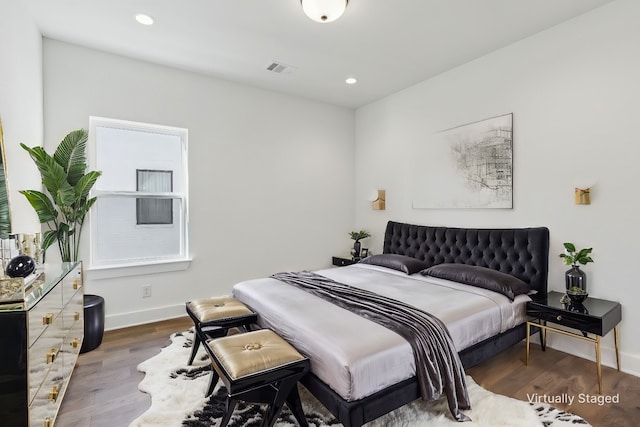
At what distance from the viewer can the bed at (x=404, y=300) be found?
170cm

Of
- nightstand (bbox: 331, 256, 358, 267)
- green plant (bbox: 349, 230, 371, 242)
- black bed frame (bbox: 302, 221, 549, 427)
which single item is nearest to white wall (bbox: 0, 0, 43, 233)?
black bed frame (bbox: 302, 221, 549, 427)

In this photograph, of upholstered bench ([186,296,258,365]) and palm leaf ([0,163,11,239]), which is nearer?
palm leaf ([0,163,11,239])

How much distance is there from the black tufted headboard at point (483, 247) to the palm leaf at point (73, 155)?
11.5 ft

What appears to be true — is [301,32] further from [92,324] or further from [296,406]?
[92,324]

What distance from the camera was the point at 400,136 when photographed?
14.6 ft

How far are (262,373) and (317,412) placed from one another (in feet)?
1.93

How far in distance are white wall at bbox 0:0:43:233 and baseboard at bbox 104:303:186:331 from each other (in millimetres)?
1149

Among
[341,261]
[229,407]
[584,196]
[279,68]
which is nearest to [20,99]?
[279,68]

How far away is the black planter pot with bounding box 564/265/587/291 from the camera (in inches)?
102

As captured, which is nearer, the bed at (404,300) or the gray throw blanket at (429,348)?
the bed at (404,300)

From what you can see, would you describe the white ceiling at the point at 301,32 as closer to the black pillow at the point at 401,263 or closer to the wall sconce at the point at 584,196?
the wall sconce at the point at 584,196

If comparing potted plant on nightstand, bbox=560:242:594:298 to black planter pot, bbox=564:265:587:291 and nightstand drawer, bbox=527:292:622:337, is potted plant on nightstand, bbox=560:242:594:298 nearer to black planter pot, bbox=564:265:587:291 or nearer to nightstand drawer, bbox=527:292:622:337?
black planter pot, bbox=564:265:587:291

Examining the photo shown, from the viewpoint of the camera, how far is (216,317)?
238 centimetres

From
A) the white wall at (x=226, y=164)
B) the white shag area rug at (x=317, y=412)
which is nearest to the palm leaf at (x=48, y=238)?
the white wall at (x=226, y=164)
